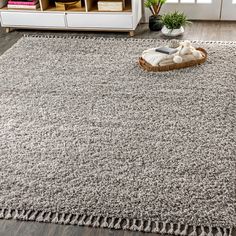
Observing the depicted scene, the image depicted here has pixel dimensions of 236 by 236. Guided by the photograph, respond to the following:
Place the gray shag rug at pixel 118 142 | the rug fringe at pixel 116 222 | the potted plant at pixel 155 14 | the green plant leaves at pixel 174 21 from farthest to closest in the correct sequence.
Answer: the potted plant at pixel 155 14 → the green plant leaves at pixel 174 21 → the gray shag rug at pixel 118 142 → the rug fringe at pixel 116 222

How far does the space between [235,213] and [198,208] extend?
16 cm

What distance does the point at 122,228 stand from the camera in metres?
1.71

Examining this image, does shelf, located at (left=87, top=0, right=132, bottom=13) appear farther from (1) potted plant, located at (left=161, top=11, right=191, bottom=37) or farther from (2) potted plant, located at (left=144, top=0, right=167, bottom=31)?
(1) potted plant, located at (left=161, top=11, right=191, bottom=37)

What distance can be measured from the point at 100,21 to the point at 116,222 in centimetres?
233

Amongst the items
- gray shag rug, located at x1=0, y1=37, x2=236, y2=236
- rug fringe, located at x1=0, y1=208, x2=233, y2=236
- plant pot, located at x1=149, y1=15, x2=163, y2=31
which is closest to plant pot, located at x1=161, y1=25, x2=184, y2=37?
plant pot, located at x1=149, y1=15, x2=163, y2=31

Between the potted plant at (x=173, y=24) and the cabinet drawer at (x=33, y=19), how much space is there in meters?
0.96

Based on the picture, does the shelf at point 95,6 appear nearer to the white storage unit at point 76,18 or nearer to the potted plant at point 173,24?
the white storage unit at point 76,18

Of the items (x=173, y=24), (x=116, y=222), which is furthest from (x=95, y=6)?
(x=116, y=222)

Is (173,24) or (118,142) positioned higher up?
(173,24)

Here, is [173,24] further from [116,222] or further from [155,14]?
[116,222]

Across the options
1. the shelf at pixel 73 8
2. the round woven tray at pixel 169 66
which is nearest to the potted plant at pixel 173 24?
the round woven tray at pixel 169 66

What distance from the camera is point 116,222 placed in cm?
175

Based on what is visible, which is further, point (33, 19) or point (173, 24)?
point (33, 19)

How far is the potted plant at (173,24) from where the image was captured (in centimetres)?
352
